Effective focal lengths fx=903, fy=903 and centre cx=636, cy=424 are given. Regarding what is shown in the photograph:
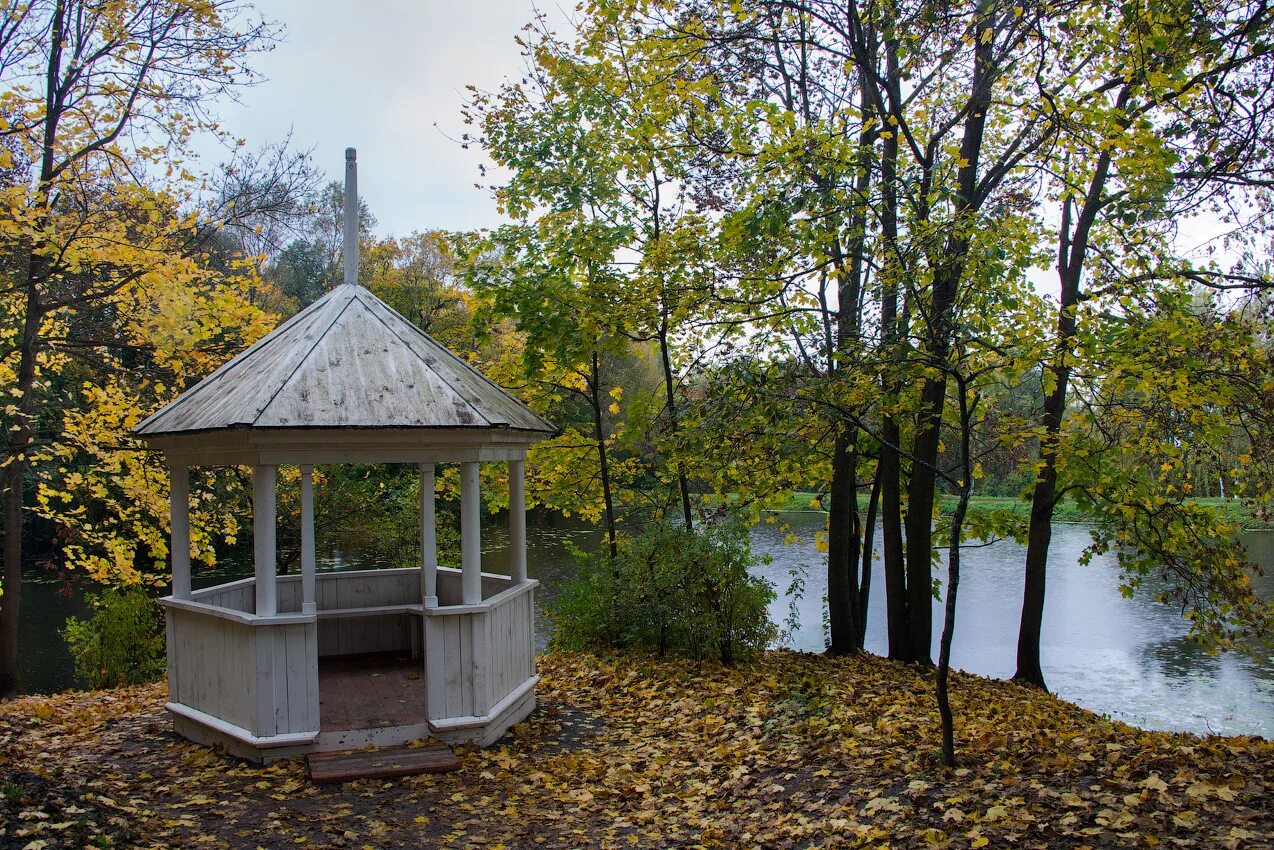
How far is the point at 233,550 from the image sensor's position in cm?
2689

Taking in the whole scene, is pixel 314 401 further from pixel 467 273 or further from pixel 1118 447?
pixel 1118 447

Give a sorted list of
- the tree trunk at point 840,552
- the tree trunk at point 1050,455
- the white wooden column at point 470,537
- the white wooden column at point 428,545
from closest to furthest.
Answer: the white wooden column at point 470,537
the white wooden column at point 428,545
the tree trunk at point 1050,455
the tree trunk at point 840,552

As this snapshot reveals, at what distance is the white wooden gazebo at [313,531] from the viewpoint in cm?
679

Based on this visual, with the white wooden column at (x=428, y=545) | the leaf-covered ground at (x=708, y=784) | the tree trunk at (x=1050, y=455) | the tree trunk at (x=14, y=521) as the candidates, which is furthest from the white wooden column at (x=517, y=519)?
the tree trunk at (x=14, y=521)

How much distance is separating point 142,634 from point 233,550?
14.7 m

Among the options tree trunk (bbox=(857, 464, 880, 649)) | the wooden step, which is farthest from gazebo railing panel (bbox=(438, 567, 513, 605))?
tree trunk (bbox=(857, 464, 880, 649))

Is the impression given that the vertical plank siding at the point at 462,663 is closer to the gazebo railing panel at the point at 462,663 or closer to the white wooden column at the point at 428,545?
the gazebo railing panel at the point at 462,663

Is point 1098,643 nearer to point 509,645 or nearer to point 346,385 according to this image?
point 509,645

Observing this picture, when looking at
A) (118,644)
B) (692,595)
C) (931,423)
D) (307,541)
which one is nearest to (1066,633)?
(692,595)

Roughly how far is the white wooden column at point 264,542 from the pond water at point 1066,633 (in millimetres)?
5889

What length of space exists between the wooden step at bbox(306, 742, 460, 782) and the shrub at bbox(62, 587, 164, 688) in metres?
7.57

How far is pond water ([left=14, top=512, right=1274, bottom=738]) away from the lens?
12.9 meters

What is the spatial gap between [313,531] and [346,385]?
4.30 ft

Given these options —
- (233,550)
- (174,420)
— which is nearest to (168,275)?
(174,420)
